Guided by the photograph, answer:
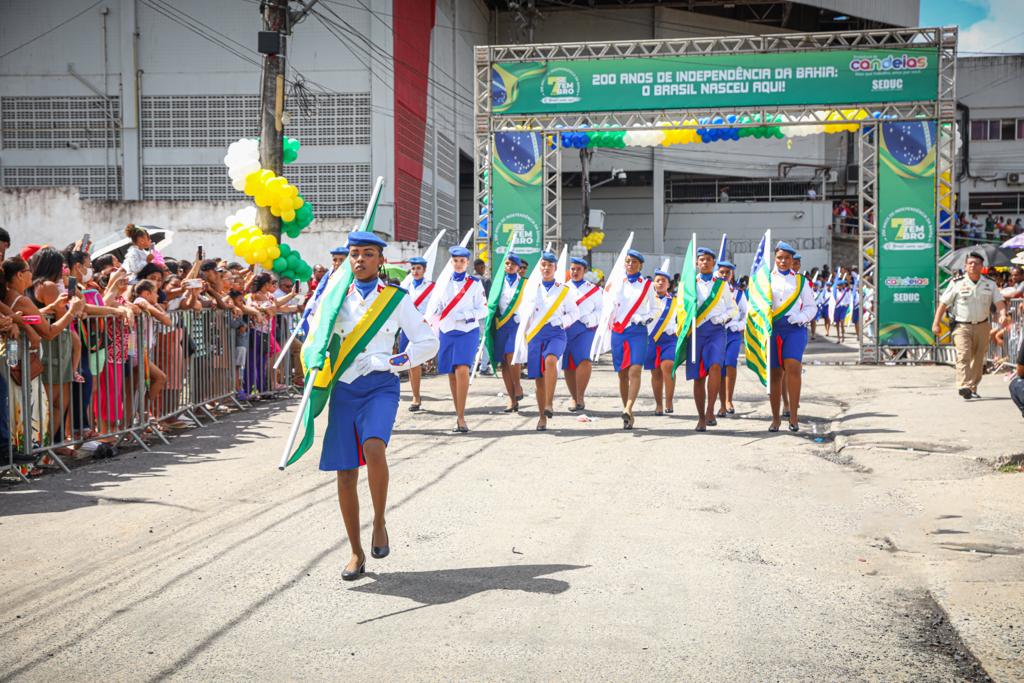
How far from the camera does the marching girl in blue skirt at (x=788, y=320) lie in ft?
34.0

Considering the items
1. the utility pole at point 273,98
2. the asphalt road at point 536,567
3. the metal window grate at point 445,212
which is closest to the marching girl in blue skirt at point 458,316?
the asphalt road at point 536,567

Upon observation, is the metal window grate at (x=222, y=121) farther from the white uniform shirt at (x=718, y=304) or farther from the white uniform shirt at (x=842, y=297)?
the white uniform shirt at (x=718, y=304)

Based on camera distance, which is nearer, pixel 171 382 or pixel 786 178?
pixel 171 382

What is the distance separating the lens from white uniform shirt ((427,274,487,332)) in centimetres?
1158

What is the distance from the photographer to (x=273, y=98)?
1504 cm

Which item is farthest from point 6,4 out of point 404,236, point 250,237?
point 250,237

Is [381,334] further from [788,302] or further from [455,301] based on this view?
[455,301]

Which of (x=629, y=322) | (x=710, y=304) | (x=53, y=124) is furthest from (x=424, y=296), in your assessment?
(x=53, y=124)

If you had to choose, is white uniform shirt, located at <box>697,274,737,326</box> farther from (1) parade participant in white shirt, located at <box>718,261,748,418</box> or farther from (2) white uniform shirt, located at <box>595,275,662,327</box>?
(2) white uniform shirt, located at <box>595,275,662,327</box>

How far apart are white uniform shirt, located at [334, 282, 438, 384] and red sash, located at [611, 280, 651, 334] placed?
5.95 meters

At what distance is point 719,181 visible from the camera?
49.4 metres

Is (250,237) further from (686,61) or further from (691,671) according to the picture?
(691,671)

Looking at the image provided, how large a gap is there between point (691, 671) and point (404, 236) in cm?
2617

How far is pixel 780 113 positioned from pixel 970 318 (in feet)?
25.5
